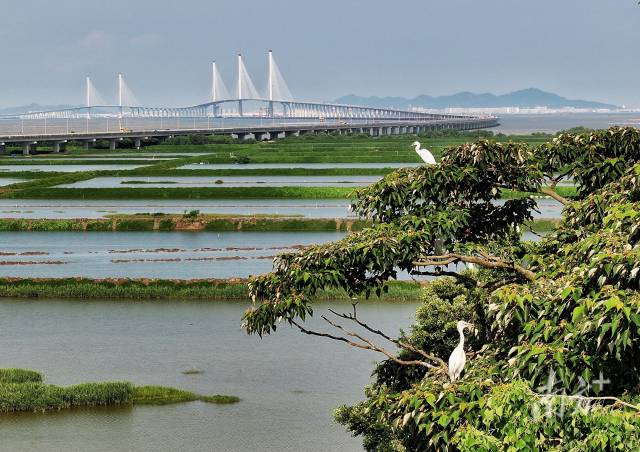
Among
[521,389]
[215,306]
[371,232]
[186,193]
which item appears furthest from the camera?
[186,193]

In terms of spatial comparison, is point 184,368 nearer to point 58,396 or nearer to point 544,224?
point 58,396

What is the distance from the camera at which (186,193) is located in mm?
48094

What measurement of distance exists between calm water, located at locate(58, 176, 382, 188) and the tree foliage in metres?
39.2

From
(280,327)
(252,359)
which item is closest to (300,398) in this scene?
(252,359)

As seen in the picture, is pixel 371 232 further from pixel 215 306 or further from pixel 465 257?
pixel 215 306

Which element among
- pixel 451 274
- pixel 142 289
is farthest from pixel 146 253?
pixel 451 274

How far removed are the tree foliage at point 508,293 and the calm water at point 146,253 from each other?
16.5 meters

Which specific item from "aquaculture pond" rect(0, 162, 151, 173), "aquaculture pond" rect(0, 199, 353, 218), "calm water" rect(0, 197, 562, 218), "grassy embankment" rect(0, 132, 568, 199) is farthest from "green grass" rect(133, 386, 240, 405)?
"aquaculture pond" rect(0, 162, 151, 173)

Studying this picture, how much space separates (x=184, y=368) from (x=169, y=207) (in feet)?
83.7

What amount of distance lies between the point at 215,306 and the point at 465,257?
50.5 feet

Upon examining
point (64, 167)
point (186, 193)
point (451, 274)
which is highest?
point (451, 274)

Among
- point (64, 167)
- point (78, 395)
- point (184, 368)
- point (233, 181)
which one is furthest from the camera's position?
point (64, 167)

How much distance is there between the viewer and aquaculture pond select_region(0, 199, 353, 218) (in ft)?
136

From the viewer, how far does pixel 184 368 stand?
1900cm
